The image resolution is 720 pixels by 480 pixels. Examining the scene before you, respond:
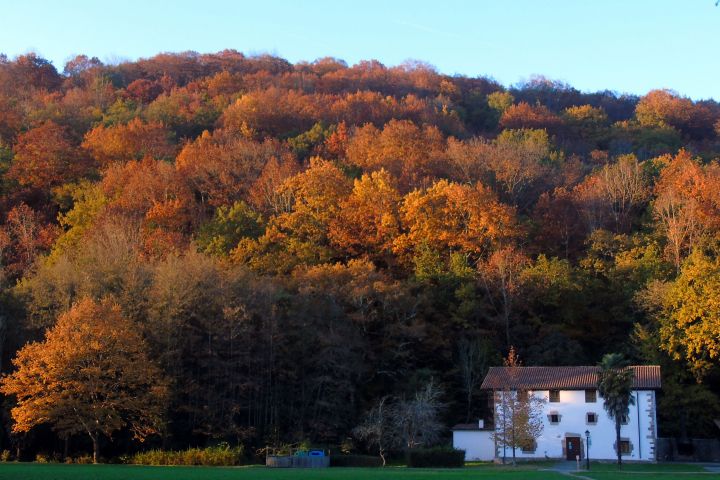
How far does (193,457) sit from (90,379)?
23.4 feet

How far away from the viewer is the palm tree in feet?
158

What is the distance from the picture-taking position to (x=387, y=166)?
250 feet

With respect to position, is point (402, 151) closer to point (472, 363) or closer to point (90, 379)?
point (472, 363)

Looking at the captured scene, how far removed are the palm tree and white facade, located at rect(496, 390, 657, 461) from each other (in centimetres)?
233

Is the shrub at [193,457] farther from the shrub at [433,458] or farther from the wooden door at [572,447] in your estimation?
the wooden door at [572,447]

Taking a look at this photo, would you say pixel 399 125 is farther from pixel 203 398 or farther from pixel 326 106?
pixel 203 398

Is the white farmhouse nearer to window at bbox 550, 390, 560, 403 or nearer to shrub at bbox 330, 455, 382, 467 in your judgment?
window at bbox 550, 390, 560, 403

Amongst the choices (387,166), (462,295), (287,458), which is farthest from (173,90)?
(287,458)

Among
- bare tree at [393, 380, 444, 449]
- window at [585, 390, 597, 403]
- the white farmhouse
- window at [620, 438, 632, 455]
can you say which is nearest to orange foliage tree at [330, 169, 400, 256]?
bare tree at [393, 380, 444, 449]

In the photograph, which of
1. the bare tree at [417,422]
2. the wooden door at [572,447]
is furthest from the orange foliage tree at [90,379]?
the wooden door at [572,447]

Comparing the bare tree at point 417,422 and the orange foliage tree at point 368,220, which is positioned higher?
the orange foliage tree at point 368,220

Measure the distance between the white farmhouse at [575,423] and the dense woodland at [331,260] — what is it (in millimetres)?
3221

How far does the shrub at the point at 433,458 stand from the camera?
44625mm

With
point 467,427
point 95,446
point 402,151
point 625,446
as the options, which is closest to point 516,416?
point 467,427
